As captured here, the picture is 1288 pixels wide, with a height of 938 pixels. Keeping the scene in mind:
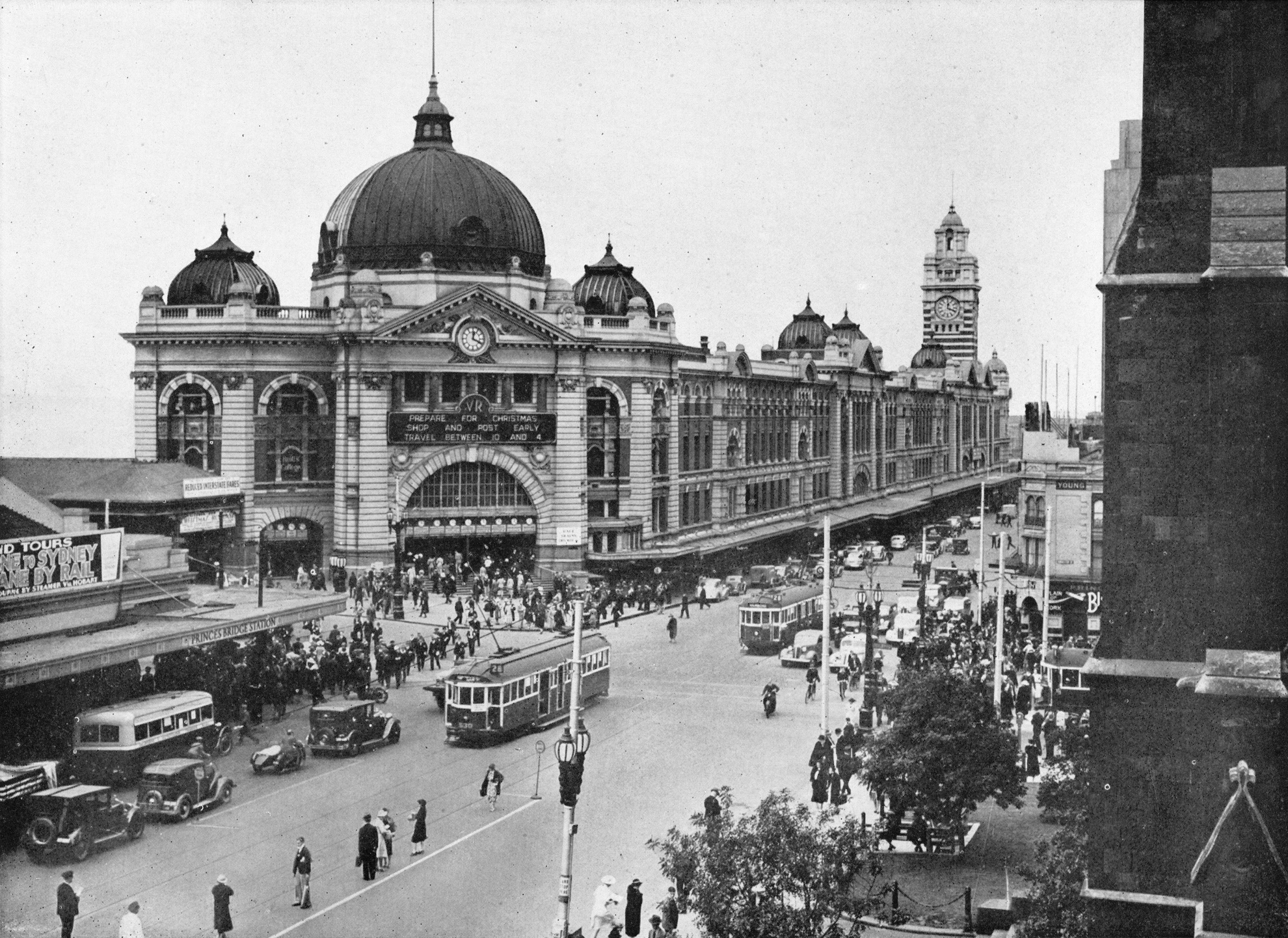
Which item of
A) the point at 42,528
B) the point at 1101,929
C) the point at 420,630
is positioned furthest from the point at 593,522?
the point at 1101,929

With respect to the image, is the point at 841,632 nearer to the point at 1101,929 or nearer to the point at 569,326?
the point at 569,326

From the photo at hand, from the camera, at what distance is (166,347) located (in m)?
71.6

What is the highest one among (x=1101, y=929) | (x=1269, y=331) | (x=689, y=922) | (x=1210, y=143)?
(x=1210, y=143)

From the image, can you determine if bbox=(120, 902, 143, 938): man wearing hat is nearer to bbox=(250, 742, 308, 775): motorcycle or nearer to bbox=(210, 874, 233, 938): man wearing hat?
bbox=(210, 874, 233, 938): man wearing hat

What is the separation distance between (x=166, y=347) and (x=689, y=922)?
176 feet

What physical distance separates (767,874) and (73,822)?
1412 cm

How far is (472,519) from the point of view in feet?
232

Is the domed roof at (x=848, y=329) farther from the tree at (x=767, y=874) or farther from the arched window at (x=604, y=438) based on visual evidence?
the tree at (x=767, y=874)

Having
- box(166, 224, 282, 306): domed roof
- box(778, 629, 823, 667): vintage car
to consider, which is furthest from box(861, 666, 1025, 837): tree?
box(166, 224, 282, 306): domed roof

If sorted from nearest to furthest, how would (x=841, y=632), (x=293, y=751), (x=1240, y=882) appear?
(x=1240, y=882)
(x=293, y=751)
(x=841, y=632)

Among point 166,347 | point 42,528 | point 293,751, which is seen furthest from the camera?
point 166,347

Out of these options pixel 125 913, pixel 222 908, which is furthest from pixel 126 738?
pixel 222 908

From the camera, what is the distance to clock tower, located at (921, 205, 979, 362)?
176 m

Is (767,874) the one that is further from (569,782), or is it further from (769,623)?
(769,623)
